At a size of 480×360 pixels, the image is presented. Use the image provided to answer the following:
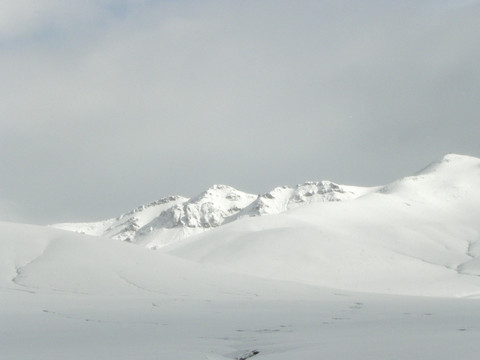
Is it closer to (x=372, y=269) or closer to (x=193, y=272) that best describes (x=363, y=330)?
(x=193, y=272)

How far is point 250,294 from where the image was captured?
31.5 metres

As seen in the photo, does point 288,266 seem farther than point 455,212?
No

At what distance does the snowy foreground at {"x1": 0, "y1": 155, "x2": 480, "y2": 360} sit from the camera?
12523 millimetres

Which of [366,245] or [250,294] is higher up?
[366,245]

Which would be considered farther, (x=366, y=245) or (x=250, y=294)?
(x=366, y=245)

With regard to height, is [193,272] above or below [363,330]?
above

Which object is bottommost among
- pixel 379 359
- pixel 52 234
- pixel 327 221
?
pixel 379 359

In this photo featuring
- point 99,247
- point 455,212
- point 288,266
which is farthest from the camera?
point 455,212

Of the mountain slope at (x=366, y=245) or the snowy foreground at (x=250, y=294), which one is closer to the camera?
the snowy foreground at (x=250, y=294)

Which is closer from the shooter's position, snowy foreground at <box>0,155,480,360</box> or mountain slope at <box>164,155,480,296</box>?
snowy foreground at <box>0,155,480,360</box>

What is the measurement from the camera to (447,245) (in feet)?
258

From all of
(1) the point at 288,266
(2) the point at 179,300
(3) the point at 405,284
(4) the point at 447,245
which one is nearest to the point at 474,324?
(2) the point at 179,300

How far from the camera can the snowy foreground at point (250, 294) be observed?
12.5 metres

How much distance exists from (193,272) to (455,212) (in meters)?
78.2
